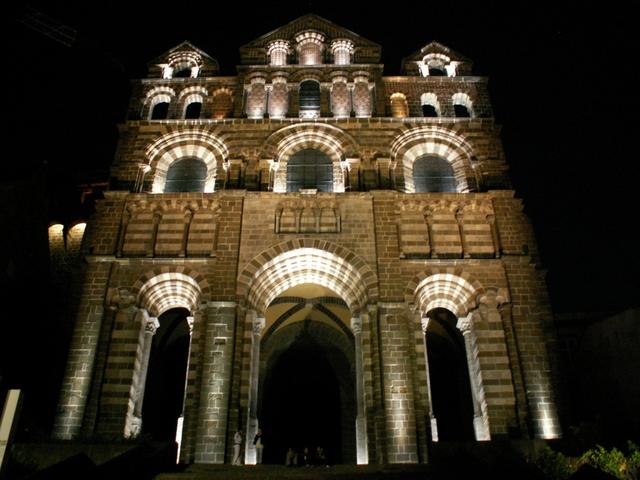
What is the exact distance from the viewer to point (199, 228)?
1975 centimetres

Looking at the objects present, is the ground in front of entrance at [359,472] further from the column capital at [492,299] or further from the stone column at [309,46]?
the stone column at [309,46]

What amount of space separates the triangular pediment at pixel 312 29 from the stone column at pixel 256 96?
1.25 m

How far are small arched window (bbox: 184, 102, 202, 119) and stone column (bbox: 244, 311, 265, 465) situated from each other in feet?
33.7

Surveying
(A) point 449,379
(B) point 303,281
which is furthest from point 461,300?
(A) point 449,379

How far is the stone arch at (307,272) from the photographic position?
18.7 metres

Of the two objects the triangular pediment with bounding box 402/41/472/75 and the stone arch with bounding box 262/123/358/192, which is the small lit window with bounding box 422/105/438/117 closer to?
the triangular pediment with bounding box 402/41/472/75

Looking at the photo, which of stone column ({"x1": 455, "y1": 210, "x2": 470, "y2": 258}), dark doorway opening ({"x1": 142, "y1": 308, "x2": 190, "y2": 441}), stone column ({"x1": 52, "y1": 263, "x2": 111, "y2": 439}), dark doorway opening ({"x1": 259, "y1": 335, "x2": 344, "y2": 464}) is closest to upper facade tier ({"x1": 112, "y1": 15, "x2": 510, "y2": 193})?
stone column ({"x1": 455, "y1": 210, "x2": 470, "y2": 258})

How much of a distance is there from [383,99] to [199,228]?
9.63m

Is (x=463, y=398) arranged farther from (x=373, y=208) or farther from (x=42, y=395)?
(x=42, y=395)

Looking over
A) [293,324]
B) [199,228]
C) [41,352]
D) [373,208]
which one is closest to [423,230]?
[373,208]

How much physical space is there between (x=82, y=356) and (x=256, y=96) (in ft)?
41.3

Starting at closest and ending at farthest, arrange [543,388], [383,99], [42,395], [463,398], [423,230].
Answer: [543,388], [42,395], [423,230], [383,99], [463,398]

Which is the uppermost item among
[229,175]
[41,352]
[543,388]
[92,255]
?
[229,175]

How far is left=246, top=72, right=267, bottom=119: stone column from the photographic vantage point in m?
23.0
